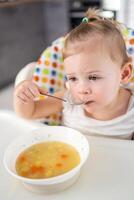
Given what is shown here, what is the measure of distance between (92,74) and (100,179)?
0.27m

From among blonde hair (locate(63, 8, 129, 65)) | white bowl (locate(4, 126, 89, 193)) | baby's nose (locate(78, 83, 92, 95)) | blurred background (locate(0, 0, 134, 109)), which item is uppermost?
blonde hair (locate(63, 8, 129, 65))

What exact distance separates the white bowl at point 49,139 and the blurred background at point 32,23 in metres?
1.14

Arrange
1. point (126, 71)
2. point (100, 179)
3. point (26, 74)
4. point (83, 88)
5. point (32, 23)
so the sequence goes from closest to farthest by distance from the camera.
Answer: point (100, 179) < point (83, 88) < point (126, 71) < point (26, 74) < point (32, 23)

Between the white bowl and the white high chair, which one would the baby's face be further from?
the white high chair

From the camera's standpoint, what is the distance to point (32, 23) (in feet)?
7.37

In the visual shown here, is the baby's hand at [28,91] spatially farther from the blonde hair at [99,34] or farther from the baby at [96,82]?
the blonde hair at [99,34]

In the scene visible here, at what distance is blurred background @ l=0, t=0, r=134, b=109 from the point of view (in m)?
1.97

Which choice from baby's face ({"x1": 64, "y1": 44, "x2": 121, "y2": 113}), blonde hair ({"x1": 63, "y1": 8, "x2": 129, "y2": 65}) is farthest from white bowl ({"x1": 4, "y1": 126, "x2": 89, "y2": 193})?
blonde hair ({"x1": 63, "y1": 8, "x2": 129, "y2": 65})

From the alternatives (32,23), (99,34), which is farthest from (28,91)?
(32,23)

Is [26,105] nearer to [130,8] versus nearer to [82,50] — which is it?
[82,50]

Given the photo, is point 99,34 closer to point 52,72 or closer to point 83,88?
point 83,88

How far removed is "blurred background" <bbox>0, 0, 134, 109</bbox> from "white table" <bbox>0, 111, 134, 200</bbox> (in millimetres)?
1196

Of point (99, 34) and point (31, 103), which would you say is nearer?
point (99, 34)

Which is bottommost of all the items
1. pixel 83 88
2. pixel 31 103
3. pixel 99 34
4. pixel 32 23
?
pixel 32 23
